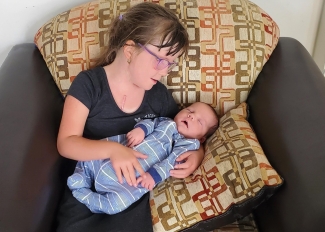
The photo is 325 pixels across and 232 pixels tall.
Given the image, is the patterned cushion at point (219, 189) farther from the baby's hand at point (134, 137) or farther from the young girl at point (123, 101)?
the baby's hand at point (134, 137)

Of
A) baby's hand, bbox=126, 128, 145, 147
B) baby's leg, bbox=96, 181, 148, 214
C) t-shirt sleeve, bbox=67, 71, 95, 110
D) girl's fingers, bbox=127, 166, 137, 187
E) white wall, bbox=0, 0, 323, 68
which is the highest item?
white wall, bbox=0, 0, 323, 68

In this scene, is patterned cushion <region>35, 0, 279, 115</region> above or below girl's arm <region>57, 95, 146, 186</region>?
above

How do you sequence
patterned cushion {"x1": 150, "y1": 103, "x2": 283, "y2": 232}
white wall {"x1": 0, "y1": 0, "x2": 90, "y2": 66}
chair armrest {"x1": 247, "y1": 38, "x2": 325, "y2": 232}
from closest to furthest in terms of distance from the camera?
chair armrest {"x1": 247, "y1": 38, "x2": 325, "y2": 232} → patterned cushion {"x1": 150, "y1": 103, "x2": 283, "y2": 232} → white wall {"x1": 0, "y1": 0, "x2": 90, "y2": 66}

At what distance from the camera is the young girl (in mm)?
1155

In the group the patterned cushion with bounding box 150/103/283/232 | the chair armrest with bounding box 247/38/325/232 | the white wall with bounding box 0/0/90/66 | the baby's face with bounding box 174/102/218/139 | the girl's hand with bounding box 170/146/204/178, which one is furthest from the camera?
the white wall with bounding box 0/0/90/66

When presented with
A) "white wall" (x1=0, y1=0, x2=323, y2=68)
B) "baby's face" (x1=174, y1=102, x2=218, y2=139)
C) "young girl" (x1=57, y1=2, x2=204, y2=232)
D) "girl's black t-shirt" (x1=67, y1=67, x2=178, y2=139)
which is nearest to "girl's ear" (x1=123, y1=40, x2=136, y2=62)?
"young girl" (x1=57, y1=2, x2=204, y2=232)

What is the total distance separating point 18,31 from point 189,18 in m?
0.74

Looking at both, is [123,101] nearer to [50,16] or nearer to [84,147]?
[84,147]

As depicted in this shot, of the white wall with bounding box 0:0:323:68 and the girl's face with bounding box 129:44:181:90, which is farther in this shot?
the white wall with bounding box 0:0:323:68

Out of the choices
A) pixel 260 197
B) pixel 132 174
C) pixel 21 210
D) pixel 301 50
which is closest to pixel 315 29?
pixel 301 50

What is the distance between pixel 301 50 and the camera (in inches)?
57.5

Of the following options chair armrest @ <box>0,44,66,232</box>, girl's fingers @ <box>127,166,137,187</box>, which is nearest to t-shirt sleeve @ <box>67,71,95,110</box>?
chair armrest @ <box>0,44,66,232</box>

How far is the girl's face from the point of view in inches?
46.6

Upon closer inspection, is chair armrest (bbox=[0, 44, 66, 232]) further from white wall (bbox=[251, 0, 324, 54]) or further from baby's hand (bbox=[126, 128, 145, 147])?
white wall (bbox=[251, 0, 324, 54])
